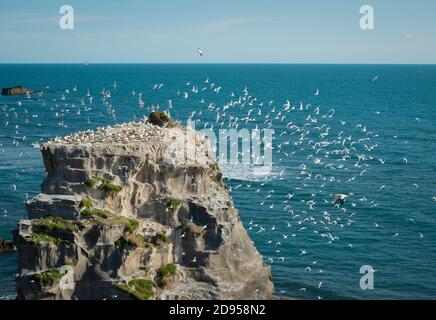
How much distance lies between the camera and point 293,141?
10550cm

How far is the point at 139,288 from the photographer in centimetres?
3816

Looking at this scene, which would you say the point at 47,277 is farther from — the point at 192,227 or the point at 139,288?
the point at 192,227

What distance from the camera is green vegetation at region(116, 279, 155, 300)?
37.6 meters

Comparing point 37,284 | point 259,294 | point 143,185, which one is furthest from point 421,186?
point 37,284

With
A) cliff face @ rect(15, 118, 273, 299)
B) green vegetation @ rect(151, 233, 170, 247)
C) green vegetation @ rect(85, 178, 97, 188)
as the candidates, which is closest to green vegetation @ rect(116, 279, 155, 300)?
cliff face @ rect(15, 118, 273, 299)

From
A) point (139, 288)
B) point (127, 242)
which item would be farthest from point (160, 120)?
point (139, 288)

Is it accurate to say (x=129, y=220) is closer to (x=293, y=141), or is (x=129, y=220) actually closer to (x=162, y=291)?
(x=162, y=291)

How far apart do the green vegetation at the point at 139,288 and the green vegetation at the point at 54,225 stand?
4450 millimetres

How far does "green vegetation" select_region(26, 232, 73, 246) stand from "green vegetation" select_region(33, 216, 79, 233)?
1.07 ft

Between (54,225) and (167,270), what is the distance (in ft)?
24.7

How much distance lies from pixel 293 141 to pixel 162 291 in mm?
68885

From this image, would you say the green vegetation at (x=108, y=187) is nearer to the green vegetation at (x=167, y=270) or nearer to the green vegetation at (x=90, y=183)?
the green vegetation at (x=90, y=183)

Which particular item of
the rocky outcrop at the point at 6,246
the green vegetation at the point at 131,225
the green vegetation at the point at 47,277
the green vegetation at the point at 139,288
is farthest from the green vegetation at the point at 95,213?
the rocky outcrop at the point at 6,246

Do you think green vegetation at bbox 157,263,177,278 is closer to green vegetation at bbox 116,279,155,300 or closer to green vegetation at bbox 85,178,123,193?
green vegetation at bbox 116,279,155,300
